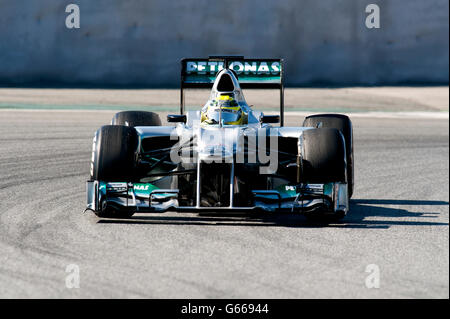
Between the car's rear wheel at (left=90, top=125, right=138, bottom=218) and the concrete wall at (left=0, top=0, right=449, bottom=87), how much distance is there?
1634cm

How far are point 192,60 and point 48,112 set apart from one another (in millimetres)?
9917

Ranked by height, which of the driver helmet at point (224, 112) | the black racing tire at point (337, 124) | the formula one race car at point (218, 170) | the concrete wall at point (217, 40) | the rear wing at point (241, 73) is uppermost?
the concrete wall at point (217, 40)

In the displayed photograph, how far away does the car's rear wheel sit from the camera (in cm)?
824

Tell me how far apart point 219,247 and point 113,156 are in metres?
1.72

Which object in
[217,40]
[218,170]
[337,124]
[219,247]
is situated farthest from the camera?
[217,40]

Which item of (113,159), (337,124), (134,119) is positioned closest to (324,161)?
(337,124)

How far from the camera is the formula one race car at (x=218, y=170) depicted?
8.12 metres

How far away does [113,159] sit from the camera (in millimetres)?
8289

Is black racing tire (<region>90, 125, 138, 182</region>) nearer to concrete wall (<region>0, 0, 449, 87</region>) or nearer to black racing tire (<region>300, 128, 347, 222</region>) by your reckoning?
black racing tire (<region>300, 128, 347, 222</region>)

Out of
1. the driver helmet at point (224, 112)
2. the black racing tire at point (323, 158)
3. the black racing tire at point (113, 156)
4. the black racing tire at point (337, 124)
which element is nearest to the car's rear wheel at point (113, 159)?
the black racing tire at point (113, 156)

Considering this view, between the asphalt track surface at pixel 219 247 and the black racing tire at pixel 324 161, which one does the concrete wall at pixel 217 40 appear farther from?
the black racing tire at pixel 324 161

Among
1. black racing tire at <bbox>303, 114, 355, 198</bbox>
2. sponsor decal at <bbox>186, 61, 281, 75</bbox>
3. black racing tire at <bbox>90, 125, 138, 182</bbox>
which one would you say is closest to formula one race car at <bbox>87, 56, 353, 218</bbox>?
black racing tire at <bbox>90, 125, 138, 182</bbox>

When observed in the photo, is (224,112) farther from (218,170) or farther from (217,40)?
(217,40)
